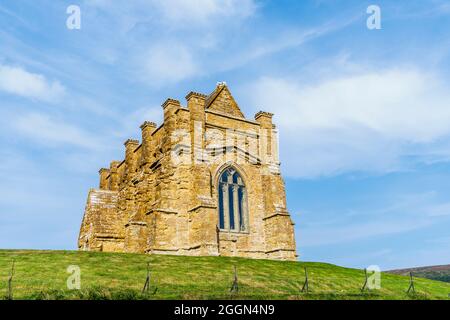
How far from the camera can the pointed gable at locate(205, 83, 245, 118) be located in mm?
30078

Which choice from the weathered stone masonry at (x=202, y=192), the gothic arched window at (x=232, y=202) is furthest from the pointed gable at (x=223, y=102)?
the gothic arched window at (x=232, y=202)

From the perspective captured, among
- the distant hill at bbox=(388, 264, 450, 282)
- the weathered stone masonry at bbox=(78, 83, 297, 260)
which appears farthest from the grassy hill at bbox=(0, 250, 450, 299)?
the distant hill at bbox=(388, 264, 450, 282)

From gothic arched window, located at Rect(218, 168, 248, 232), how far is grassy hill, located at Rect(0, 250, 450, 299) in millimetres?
4202

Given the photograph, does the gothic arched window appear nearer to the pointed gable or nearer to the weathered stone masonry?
the weathered stone masonry

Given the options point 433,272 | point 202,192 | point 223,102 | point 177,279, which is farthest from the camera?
point 433,272

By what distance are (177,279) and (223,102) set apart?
53.7 ft

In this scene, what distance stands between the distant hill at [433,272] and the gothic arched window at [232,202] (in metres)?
35.8

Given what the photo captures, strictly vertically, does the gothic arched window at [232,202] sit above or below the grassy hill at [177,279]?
above

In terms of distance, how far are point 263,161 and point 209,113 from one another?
4.83 m

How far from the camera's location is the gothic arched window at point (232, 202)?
88.6 feet

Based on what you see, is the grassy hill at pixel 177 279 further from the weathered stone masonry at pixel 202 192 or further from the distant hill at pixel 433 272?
the distant hill at pixel 433 272

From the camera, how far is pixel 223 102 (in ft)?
100

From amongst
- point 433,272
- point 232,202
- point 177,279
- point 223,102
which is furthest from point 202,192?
point 433,272

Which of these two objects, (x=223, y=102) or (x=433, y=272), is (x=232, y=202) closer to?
(x=223, y=102)
